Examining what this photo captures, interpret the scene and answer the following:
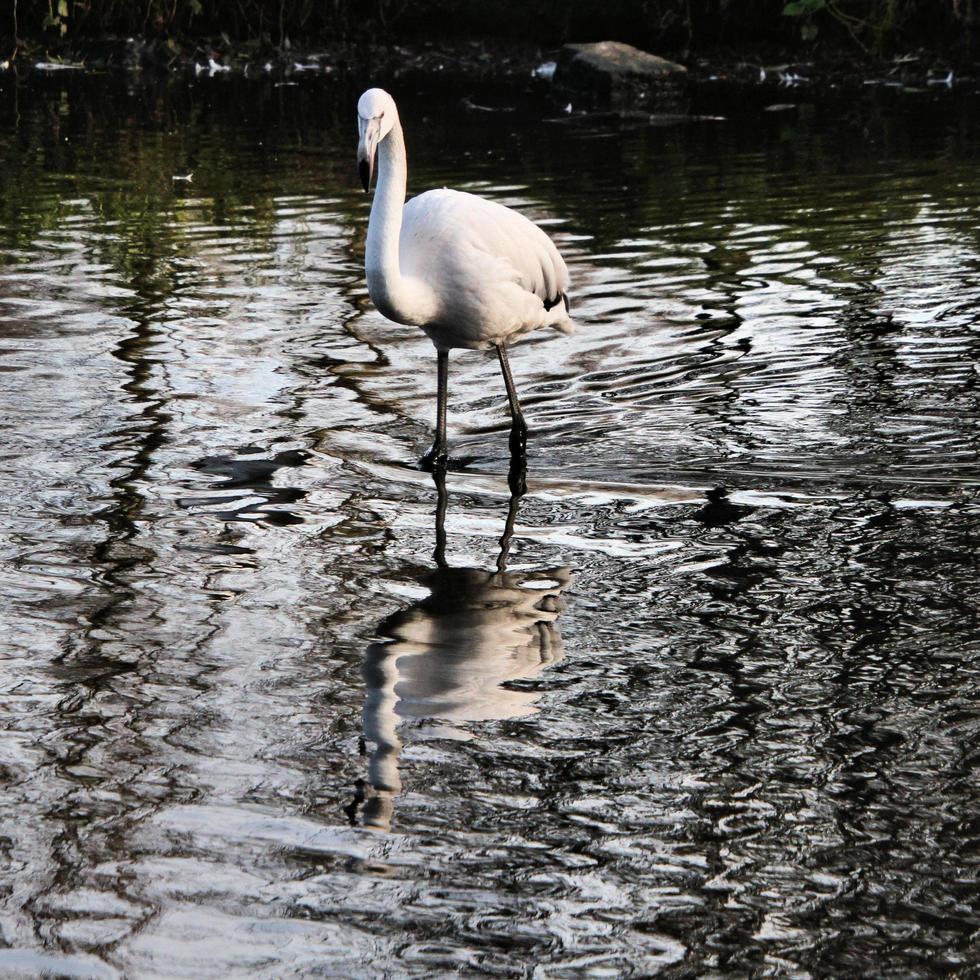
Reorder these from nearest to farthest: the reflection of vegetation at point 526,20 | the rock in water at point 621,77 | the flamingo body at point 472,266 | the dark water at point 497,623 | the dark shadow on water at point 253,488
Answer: the dark water at point 497,623
the dark shadow on water at point 253,488
the flamingo body at point 472,266
the rock in water at point 621,77
the reflection of vegetation at point 526,20

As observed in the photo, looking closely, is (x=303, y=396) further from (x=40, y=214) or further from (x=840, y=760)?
(x=40, y=214)

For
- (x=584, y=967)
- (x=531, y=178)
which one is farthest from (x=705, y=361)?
(x=531, y=178)

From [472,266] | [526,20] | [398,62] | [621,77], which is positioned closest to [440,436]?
[472,266]

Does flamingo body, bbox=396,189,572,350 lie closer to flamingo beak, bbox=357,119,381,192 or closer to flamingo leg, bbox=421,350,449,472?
flamingo leg, bbox=421,350,449,472

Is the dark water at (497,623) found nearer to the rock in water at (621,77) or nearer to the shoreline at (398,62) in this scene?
the rock in water at (621,77)

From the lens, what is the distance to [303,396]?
7.85 m

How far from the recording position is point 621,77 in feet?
63.8

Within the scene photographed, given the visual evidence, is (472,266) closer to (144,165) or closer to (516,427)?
(516,427)

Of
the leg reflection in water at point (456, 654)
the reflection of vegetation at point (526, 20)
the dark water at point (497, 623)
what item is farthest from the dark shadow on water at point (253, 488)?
the reflection of vegetation at point (526, 20)

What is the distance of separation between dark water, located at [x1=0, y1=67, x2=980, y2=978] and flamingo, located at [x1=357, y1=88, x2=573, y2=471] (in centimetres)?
52

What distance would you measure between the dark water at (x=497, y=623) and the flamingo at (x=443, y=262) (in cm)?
52

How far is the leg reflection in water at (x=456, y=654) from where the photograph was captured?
4398 millimetres

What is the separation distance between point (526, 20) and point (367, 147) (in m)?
18.4

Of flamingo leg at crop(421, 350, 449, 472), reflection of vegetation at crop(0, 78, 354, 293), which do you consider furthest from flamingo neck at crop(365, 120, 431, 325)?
reflection of vegetation at crop(0, 78, 354, 293)
